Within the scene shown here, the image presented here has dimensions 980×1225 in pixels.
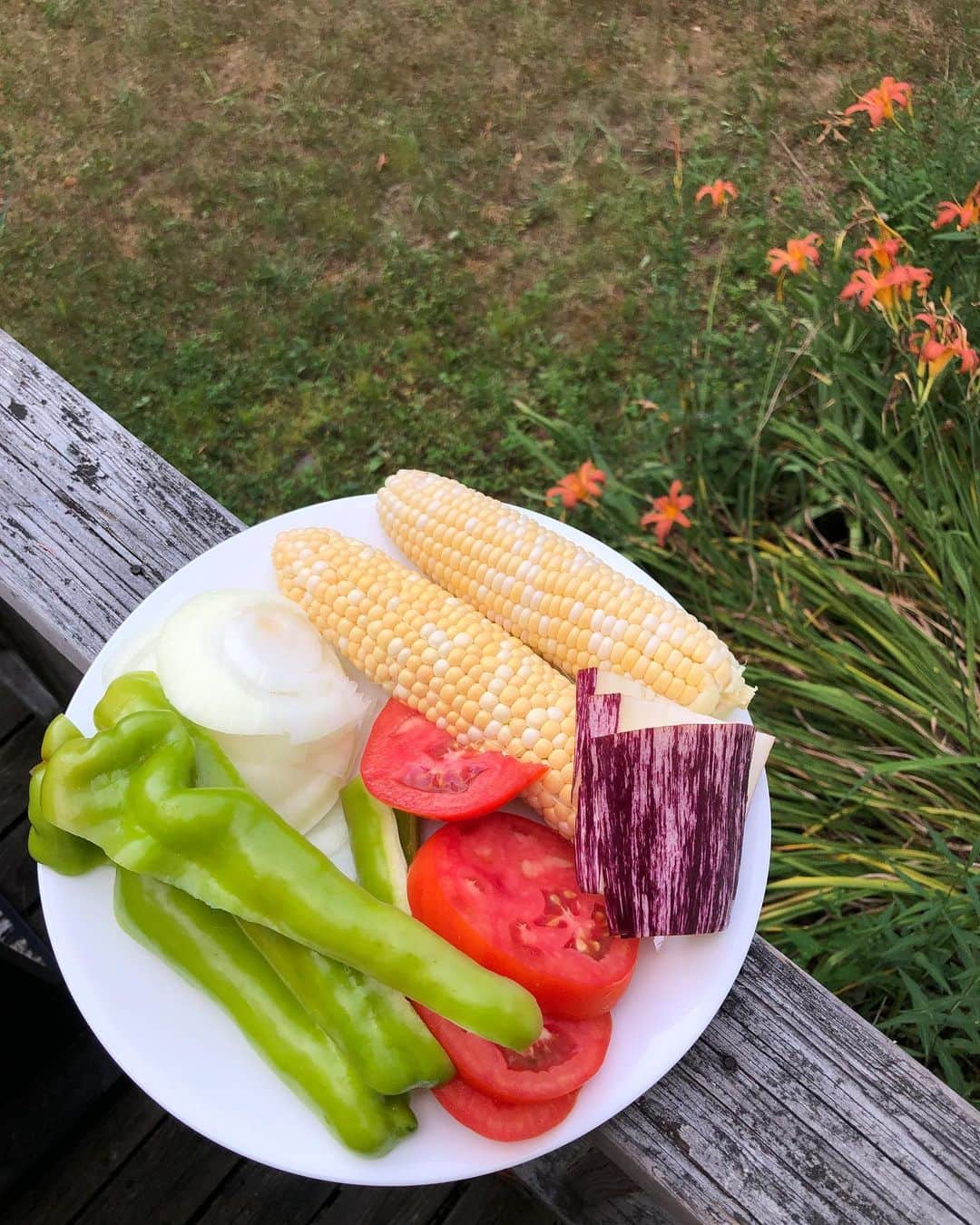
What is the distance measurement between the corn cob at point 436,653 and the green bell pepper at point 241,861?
278mm

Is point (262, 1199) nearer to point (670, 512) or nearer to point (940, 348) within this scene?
point (670, 512)

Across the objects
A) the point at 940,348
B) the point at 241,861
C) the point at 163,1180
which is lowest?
the point at 163,1180

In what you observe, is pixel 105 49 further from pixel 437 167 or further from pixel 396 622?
pixel 396 622

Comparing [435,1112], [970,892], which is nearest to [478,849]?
[435,1112]

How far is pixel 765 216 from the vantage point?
306 cm

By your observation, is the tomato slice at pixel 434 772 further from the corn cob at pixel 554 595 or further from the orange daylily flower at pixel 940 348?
the orange daylily flower at pixel 940 348

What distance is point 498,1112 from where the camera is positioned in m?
1.03

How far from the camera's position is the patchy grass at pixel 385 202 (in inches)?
112

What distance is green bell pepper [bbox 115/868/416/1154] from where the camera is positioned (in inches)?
39.6

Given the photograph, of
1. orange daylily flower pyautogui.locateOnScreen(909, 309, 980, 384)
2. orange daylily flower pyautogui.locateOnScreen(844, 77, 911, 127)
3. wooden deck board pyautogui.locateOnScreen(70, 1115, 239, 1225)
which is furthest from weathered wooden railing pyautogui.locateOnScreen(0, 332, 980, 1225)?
orange daylily flower pyautogui.locateOnScreen(844, 77, 911, 127)

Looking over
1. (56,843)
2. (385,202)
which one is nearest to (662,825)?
(56,843)

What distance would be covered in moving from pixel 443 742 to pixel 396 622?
0.61 feet

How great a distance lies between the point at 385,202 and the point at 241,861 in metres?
2.73

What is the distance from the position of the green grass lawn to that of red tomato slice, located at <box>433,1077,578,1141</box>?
84 cm
